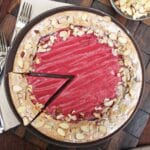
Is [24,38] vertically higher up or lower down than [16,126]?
higher up

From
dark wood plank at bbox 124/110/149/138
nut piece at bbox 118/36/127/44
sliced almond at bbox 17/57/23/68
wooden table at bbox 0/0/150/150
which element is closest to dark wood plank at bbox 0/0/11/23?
wooden table at bbox 0/0/150/150

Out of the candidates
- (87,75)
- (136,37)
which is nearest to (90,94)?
(87,75)

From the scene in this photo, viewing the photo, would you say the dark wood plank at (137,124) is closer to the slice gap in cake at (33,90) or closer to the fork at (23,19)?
the slice gap in cake at (33,90)

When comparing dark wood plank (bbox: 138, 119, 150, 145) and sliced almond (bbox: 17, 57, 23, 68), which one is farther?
dark wood plank (bbox: 138, 119, 150, 145)

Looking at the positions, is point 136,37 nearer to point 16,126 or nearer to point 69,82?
point 69,82

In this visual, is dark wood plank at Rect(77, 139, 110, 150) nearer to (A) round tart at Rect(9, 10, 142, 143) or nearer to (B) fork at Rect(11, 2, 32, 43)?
(A) round tart at Rect(9, 10, 142, 143)

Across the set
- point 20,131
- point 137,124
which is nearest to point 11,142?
point 20,131
